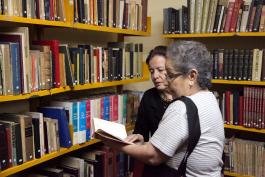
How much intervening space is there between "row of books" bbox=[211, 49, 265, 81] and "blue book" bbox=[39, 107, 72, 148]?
4.32ft

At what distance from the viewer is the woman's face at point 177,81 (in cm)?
127

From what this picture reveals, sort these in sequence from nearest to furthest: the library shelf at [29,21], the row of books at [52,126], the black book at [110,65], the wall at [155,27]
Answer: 1. the library shelf at [29,21]
2. the row of books at [52,126]
3. the black book at [110,65]
4. the wall at [155,27]

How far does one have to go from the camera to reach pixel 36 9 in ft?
5.56

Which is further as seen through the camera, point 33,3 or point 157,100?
point 157,100

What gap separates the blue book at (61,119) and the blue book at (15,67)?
32 cm

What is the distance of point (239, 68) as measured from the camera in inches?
99.2

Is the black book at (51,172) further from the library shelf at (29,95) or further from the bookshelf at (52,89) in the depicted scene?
the library shelf at (29,95)

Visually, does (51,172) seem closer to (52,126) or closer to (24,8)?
(52,126)

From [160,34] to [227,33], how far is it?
787mm

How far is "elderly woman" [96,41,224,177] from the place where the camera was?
119 cm

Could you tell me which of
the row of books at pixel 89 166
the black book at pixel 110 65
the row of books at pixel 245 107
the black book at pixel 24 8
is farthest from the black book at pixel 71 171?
the row of books at pixel 245 107

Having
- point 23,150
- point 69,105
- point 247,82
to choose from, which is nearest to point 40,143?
point 23,150

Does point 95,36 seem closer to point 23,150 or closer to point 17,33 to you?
point 17,33

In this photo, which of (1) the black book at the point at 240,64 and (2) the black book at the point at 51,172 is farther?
(1) the black book at the point at 240,64
